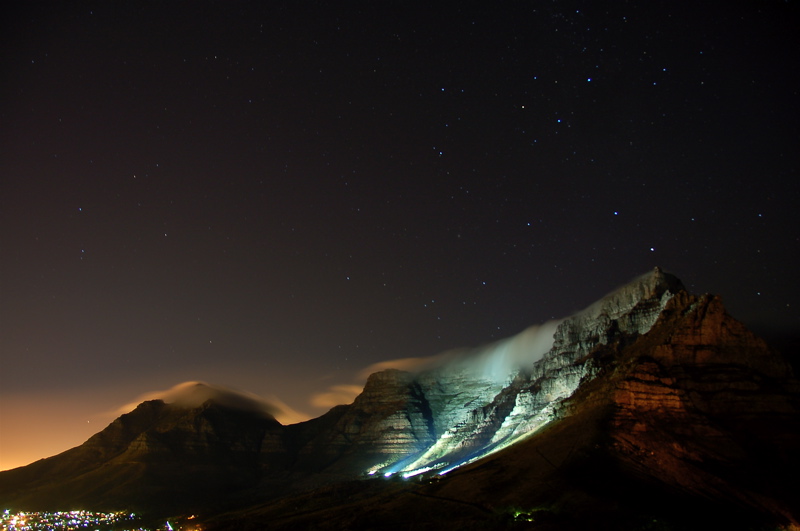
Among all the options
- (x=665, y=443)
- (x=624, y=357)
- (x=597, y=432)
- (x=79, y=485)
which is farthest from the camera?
(x=79, y=485)

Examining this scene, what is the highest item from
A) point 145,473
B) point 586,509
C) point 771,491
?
point 145,473

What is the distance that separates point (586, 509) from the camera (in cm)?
6706

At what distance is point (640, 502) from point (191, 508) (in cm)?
14033

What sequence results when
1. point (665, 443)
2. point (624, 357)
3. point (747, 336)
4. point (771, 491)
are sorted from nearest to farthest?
point (771, 491) → point (665, 443) → point (747, 336) → point (624, 357)

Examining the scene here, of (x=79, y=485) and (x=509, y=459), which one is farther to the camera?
(x=79, y=485)

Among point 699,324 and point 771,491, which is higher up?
point 699,324

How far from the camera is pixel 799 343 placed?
528ft

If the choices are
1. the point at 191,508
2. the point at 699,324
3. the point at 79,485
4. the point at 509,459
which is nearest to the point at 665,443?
the point at 509,459

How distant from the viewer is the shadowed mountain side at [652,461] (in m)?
69.2

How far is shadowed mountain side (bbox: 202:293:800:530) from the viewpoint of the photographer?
6925cm

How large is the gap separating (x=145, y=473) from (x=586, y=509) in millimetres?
176190

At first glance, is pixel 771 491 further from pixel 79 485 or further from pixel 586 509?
pixel 79 485

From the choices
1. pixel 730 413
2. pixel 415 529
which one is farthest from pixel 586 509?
pixel 730 413

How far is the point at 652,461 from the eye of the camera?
267 feet
